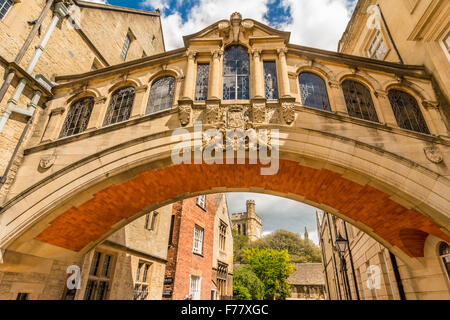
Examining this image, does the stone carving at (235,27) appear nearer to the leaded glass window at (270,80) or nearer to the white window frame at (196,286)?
the leaded glass window at (270,80)

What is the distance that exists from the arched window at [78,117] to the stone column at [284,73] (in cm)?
589

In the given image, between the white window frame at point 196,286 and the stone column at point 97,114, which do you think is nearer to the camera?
the stone column at point 97,114

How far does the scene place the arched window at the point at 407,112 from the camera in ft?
22.6

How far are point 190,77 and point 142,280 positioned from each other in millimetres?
9388

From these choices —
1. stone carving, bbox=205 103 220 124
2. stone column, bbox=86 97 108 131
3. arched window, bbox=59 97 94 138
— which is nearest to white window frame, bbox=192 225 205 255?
arched window, bbox=59 97 94 138

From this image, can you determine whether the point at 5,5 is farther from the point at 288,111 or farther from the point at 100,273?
the point at 100,273

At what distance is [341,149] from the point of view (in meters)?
6.15

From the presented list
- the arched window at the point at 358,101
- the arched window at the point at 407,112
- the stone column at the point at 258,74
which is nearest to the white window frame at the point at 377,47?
the arched window at the point at 407,112

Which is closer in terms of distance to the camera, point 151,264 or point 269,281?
point 151,264

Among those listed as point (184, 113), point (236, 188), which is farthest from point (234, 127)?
point (236, 188)

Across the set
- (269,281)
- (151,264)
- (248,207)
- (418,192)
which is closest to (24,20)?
(151,264)
